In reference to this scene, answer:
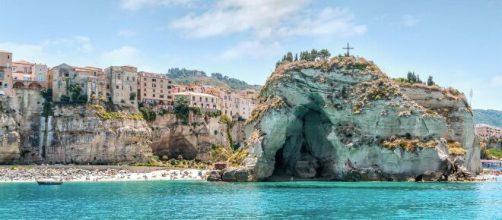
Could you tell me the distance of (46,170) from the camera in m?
86.7

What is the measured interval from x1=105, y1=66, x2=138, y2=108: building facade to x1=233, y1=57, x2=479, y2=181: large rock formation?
31.4 meters

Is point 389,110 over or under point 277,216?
over

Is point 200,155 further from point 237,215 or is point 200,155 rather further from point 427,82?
point 237,215

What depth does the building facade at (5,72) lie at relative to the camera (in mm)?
95312

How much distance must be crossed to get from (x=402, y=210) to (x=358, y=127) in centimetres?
3549

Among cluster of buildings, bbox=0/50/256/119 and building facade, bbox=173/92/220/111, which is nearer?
cluster of buildings, bbox=0/50/256/119

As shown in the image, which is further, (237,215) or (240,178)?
(240,178)

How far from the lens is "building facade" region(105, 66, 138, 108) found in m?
103

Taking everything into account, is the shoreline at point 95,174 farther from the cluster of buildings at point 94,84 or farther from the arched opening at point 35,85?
the arched opening at point 35,85

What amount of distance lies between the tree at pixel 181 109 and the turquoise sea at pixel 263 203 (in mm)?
49541

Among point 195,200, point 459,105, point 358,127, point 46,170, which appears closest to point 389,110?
point 358,127

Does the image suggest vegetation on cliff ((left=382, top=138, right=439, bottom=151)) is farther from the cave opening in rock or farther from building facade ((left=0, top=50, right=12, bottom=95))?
building facade ((left=0, top=50, right=12, bottom=95))

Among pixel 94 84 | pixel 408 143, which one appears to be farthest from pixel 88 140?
pixel 408 143

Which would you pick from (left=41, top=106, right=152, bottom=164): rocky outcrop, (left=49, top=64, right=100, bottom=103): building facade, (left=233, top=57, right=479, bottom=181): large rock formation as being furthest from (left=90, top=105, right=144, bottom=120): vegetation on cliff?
(left=233, top=57, right=479, bottom=181): large rock formation
